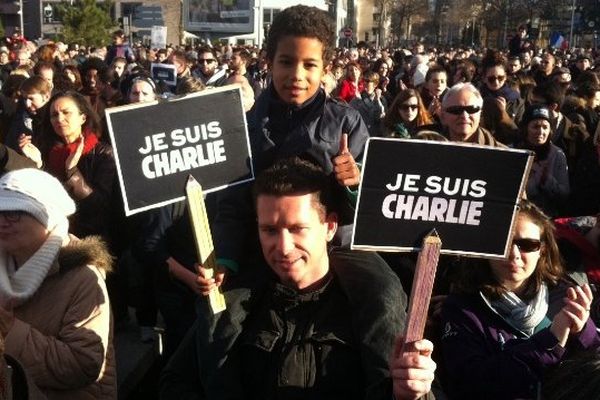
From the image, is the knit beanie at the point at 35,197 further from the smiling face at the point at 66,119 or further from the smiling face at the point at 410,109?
the smiling face at the point at 410,109

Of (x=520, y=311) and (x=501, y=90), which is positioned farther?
(x=501, y=90)

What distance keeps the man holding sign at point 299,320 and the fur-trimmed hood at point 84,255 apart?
68 cm

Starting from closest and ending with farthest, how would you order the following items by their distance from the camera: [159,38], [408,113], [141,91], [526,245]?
1. [526,245]
2. [141,91]
3. [408,113]
4. [159,38]

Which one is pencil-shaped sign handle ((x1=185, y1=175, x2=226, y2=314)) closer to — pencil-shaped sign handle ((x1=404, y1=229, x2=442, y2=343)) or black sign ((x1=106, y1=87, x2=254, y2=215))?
black sign ((x1=106, y1=87, x2=254, y2=215))

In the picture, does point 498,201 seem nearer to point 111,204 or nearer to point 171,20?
point 111,204

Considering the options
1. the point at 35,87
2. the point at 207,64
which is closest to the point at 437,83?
the point at 35,87

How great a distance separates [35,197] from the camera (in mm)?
3264

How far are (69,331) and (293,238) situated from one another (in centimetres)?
97

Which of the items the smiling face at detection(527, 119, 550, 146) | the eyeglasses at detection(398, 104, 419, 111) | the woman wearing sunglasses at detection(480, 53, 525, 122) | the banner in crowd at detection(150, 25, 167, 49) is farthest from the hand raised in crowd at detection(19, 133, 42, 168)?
the banner in crowd at detection(150, 25, 167, 49)

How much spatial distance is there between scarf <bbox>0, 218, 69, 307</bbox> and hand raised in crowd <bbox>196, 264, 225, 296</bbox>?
26.7 inches

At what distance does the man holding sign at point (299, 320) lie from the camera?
2619mm

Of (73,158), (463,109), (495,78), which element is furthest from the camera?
(495,78)

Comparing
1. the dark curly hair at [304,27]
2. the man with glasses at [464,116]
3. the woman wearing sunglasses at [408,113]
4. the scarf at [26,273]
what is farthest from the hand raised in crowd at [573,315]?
the woman wearing sunglasses at [408,113]

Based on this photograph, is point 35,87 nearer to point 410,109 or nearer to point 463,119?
point 410,109
